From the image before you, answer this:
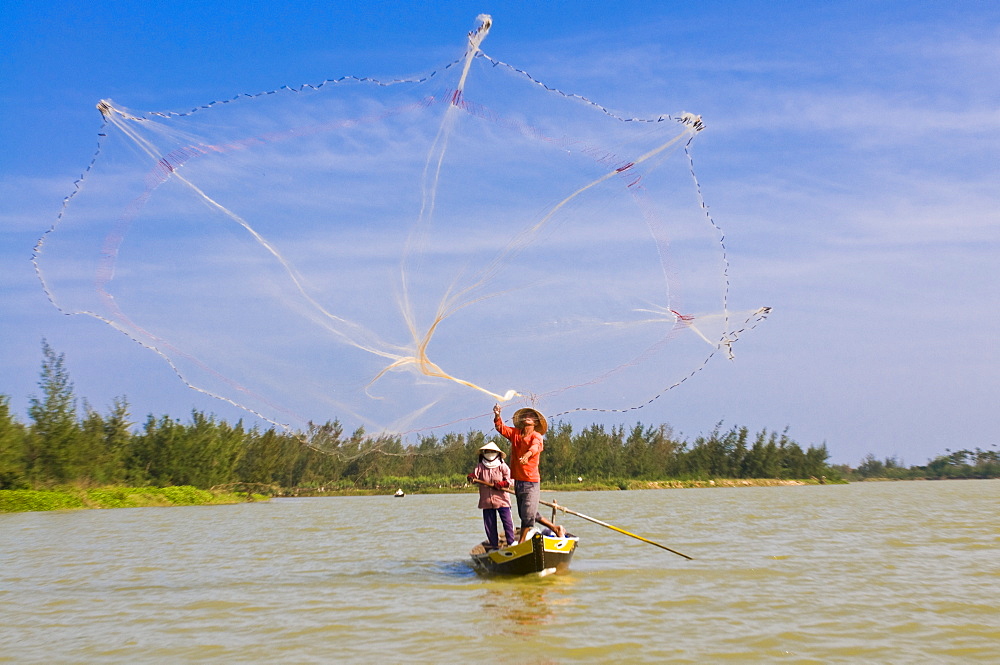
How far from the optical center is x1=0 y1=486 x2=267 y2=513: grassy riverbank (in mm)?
37656

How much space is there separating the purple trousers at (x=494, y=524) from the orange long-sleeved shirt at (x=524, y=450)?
70 cm

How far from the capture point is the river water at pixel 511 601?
9234mm

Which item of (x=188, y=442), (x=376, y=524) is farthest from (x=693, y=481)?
(x=376, y=524)

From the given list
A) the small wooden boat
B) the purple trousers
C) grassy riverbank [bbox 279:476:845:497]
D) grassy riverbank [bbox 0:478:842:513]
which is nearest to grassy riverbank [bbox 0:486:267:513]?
grassy riverbank [bbox 0:478:842:513]

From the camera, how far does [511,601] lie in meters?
12.1

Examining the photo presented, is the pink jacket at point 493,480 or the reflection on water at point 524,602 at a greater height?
the pink jacket at point 493,480

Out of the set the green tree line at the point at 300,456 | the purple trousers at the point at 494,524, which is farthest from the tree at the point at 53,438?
the purple trousers at the point at 494,524

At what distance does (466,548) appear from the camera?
19.7 m

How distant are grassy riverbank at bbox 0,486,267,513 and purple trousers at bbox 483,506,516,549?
→ 2959 centimetres

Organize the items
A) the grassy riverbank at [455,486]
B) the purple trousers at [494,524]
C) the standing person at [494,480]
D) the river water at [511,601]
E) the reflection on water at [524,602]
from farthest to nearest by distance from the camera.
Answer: the grassy riverbank at [455,486], the purple trousers at [494,524], the standing person at [494,480], the reflection on water at [524,602], the river water at [511,601]

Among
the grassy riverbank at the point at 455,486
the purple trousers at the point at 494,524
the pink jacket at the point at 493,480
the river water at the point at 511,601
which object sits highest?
the grassy riverbank at the point at 455,486

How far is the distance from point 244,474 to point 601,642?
55442 mm

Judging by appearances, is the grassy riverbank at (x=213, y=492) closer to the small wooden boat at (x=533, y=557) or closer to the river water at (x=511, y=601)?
the river water at (x=511, y=601)

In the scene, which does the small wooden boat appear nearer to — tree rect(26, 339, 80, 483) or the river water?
the river water
